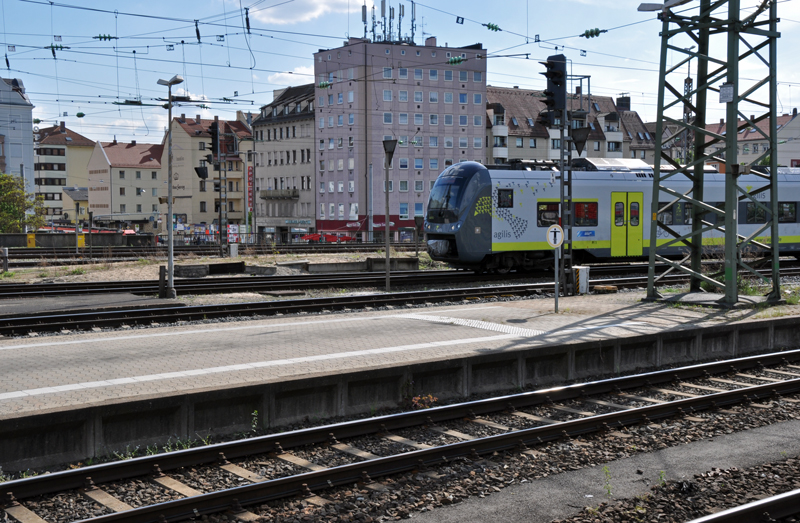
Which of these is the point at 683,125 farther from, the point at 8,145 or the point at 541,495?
the point at 8,145

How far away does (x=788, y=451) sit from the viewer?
786 centimetres

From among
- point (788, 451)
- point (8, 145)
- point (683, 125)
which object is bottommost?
point (788, 451)

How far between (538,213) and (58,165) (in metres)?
109

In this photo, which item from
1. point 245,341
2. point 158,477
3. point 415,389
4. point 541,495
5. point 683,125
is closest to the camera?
point 541,495

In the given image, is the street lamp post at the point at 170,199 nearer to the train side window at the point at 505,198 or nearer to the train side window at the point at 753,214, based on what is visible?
the train side window at the point at 505,198

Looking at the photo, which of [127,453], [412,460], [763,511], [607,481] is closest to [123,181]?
[127,453]

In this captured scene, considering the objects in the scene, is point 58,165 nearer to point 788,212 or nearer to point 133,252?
point 133,252

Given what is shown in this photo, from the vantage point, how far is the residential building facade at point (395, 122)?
77.1m

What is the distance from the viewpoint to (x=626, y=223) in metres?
27.5

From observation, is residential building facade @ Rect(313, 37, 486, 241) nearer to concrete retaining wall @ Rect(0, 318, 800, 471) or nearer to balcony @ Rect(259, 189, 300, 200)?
balcony @ Rect(259, 189, 300, 200)

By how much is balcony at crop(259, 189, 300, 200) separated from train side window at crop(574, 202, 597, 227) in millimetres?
63205

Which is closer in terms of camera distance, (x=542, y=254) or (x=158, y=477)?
(x=158, y=477)

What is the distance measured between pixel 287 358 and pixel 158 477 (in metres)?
4.48

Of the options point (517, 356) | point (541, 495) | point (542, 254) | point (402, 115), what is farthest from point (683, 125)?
point (402, 115)
